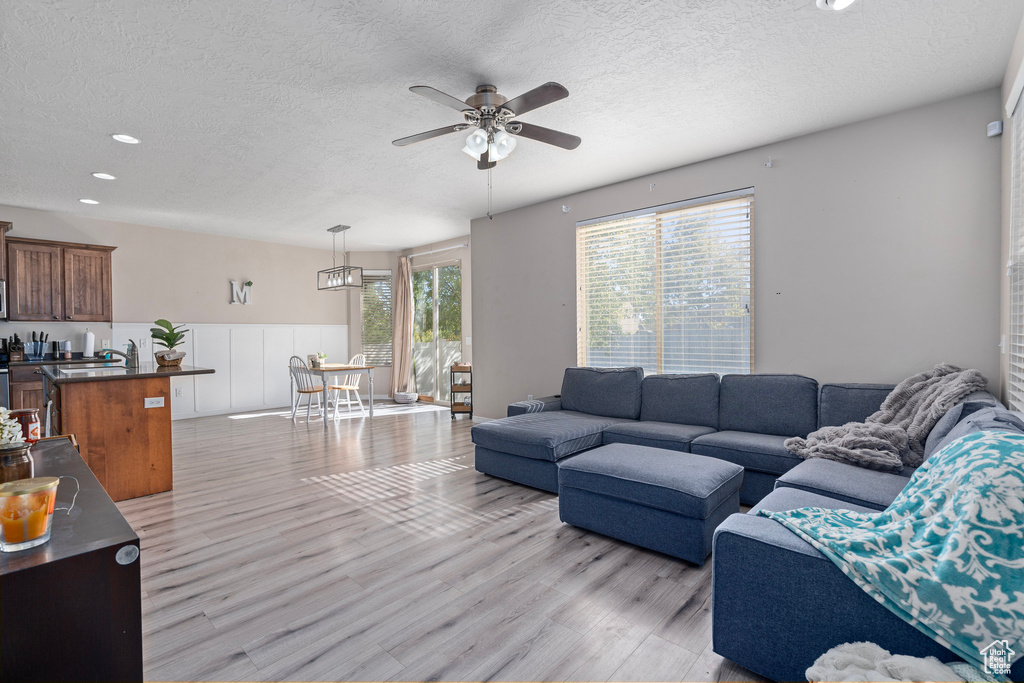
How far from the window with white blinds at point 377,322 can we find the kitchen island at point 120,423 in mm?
5067

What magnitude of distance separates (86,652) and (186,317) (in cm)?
733

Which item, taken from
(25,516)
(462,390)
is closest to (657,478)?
(25,516)

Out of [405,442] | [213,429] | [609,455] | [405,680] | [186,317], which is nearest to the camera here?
[405,680]

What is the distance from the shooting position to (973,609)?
1.20 metres

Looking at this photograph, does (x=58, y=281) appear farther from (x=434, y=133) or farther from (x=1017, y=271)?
(x=1017, y=271)

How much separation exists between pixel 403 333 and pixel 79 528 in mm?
7653

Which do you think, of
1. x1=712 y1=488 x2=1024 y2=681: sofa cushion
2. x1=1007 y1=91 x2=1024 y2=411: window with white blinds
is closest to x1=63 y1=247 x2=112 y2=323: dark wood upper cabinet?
x1=712 y1=488 x2=1024 y2=681: sofa cushion

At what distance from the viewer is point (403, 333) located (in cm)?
852

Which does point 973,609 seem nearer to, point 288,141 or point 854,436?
point 854,436

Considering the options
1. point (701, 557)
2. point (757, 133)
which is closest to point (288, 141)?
point (757, 133)

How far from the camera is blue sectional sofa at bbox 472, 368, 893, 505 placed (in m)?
3.16

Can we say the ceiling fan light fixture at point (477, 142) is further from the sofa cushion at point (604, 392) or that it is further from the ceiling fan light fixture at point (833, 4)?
the sofa cushion at point (604, 392)

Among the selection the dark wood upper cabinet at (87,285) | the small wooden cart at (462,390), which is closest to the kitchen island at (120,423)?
the dark wood upper cabinet at (87,285)

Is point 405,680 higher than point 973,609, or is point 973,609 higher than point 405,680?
point 973,609
